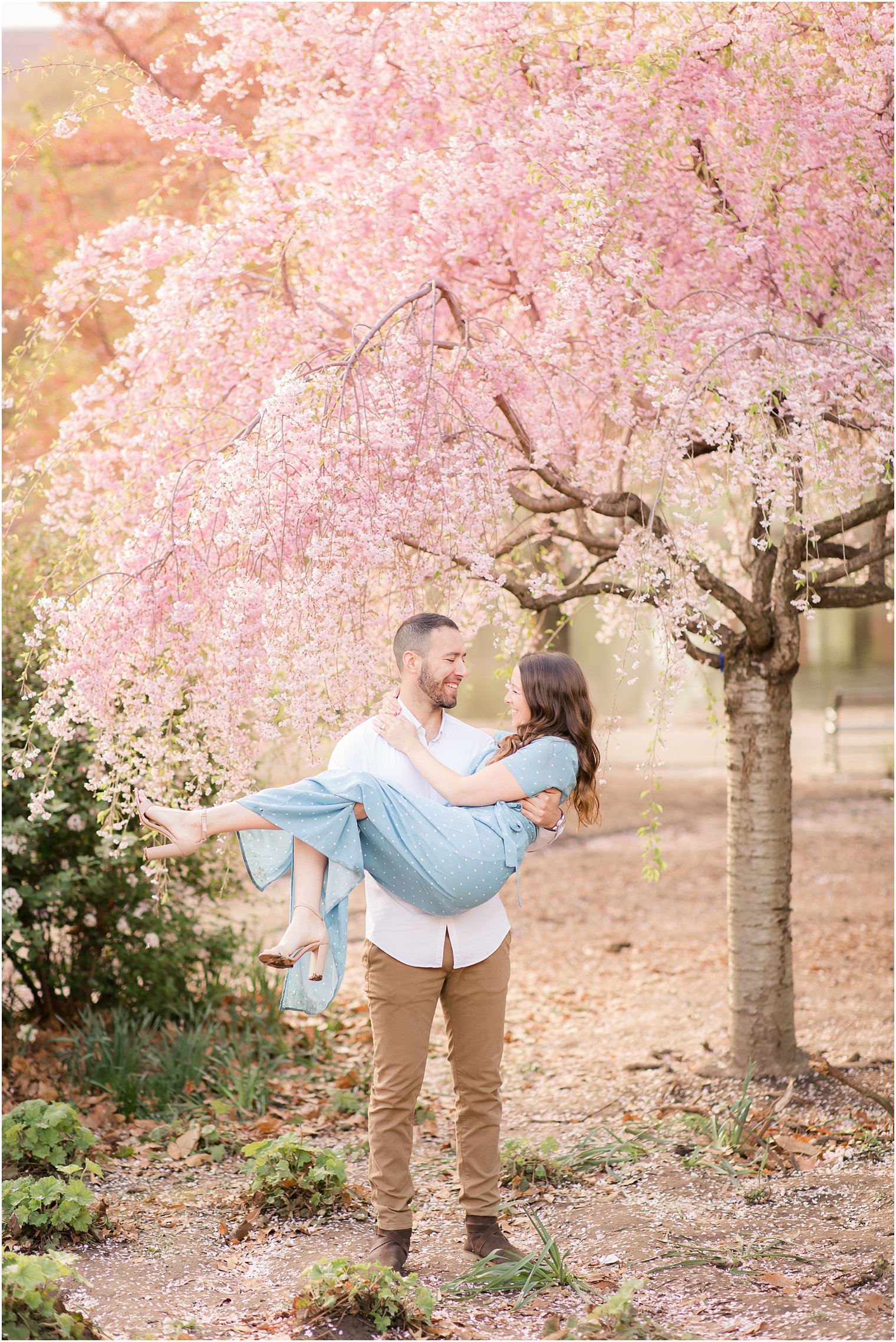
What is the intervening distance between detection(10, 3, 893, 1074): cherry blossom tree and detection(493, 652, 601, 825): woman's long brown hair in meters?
0.44

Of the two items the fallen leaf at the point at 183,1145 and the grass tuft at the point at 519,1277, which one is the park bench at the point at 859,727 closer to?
the fallen leaf at the point at 183,1145

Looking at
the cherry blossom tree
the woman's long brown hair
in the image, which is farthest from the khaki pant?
the cherry blossom tree

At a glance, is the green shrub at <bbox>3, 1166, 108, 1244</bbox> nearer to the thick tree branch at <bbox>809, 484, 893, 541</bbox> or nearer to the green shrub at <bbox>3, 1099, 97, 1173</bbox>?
the green shrub at <bbox>3, 1099, 97, 1173</bbox>

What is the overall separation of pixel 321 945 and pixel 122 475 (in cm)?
257

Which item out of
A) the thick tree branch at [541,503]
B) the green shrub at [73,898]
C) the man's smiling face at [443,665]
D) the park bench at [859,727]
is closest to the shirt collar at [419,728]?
the man's smiling face at [443,665]

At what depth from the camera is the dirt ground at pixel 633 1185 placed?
317cm

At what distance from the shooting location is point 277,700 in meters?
3.75

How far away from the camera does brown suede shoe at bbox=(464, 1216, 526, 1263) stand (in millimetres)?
3348

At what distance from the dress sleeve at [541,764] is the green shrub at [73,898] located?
6.90ft

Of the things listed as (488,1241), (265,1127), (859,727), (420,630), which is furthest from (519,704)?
(859,727)

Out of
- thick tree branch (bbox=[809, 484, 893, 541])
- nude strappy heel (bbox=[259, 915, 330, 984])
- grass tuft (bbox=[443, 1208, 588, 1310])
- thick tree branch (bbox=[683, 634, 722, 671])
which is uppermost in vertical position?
thick tree branch (bbox=[809, 484, 893, 541])

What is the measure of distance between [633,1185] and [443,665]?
2.02m

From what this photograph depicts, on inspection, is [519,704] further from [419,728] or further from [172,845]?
[172,845]

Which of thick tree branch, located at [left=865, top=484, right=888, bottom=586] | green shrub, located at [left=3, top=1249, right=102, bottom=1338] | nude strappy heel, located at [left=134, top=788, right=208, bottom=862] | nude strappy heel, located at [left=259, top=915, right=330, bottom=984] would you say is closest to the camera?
green shrub, located at [left=3, top=1249, right=102, bottom=1338]
